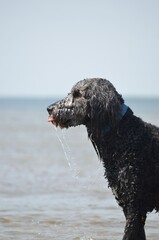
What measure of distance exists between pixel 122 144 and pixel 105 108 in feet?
1.48

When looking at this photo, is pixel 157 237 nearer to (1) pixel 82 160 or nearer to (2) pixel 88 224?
(2) pixel 88 224

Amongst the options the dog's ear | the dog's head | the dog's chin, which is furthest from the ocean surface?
the dog's ear

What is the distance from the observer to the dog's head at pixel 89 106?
7.56 meters

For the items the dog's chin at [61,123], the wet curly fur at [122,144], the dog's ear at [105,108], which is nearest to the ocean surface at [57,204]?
the dog's chin at [61,123]

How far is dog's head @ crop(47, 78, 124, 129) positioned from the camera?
7.56 m

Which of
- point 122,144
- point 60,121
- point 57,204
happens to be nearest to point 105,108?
point 122,144

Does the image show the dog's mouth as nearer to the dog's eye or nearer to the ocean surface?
the dog's eye

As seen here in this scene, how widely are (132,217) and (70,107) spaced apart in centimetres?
140

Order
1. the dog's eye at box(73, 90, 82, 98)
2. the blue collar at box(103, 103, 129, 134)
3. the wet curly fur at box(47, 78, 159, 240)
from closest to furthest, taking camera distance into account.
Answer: the wet curly fur at box(47, 78, 159, 240)
the blue collar at box(103, 103, 129, 134)
the dog's eye at box(73, 90, 82, 98)

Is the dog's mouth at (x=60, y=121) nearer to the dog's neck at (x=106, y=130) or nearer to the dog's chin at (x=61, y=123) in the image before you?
the dog's chin at (x=61, y=123)

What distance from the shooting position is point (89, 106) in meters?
7.72

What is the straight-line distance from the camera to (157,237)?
31.3 feet

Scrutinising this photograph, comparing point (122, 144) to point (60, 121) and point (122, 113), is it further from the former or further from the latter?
point (60, 121)

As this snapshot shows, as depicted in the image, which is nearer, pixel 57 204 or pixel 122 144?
pixel 122 144
